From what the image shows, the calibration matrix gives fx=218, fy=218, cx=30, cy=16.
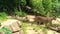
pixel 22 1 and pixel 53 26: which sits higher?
pixel 22 1

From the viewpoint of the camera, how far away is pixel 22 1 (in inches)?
386

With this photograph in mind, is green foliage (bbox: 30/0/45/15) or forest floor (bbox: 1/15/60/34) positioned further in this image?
green foliage (bbox: 30/0/45/15)

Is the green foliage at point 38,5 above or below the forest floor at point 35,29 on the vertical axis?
above

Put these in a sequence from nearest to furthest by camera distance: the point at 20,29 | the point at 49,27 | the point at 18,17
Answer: the point at 20,29
the point at 49,27
the point at 18,17

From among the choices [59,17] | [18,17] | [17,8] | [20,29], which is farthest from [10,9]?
[20,29]

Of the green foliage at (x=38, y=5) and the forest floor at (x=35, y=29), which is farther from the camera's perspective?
the green foliage at (x=38, y=5)

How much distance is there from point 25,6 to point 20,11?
625 millimetres

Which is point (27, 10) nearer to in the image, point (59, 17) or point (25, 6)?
point (25, 6)

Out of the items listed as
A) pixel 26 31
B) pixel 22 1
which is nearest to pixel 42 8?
pixel 22 1

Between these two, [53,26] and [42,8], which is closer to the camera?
[53,26]

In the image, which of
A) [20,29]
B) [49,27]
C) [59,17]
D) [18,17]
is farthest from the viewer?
[59,17]

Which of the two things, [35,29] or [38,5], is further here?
[38,5]

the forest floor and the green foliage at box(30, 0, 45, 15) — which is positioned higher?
the green foliage at box(30, 0, 45, 15)

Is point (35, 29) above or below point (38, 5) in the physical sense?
below
